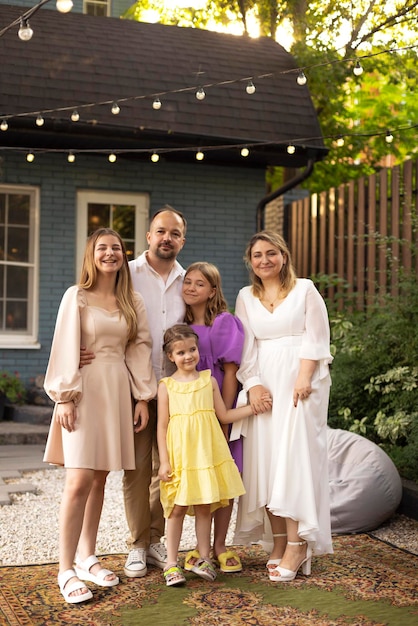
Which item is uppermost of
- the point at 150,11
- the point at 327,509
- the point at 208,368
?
the point at 150,11

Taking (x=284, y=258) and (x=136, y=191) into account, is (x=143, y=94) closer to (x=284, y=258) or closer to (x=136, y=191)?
(x=136, y=191)

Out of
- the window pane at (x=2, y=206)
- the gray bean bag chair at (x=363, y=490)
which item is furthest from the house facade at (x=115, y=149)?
the gray bean bag chair at (x=363, y=490)

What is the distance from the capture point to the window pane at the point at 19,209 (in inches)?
381

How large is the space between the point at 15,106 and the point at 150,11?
7304 millimetres

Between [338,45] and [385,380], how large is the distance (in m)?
7.68

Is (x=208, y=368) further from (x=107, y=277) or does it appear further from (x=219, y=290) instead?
(x=107, y=277)

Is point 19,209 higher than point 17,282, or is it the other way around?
point 19,209

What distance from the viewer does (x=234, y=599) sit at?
404 cm

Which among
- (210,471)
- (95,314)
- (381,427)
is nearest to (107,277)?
(95,314)

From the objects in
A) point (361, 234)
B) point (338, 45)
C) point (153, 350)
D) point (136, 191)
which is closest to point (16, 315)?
point (136, 191)

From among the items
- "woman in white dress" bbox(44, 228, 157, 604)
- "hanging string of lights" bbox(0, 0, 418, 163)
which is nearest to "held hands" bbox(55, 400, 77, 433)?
"woman in white dress" bbox(44, 228, 157, 604)

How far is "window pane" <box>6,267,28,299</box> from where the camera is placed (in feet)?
31.8

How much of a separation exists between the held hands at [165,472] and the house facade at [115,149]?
5.45 metres

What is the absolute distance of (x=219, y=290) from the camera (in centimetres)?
465
